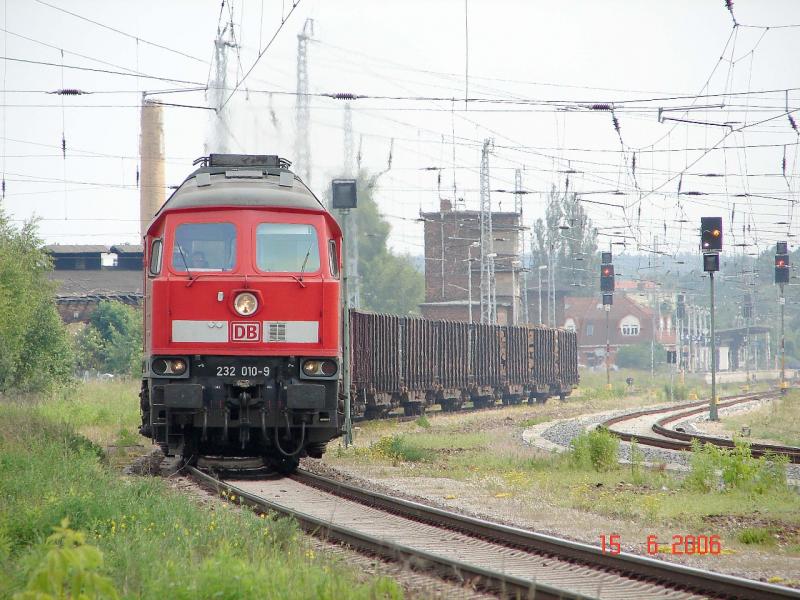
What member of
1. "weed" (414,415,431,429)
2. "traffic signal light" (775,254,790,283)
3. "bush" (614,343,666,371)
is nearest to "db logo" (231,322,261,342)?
"weed" (414,415,431,429)

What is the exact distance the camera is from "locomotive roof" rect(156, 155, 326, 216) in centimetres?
1357

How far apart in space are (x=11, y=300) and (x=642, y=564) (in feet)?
77.4

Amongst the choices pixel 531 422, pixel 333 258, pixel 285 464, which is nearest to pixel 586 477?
pixel 285 464

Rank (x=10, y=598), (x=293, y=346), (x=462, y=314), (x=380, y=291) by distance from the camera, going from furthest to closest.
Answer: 1. (x=380, y=291)
2. (x=462, y=314)
3. (x=293, y=346)
4. (x=10, y=598)

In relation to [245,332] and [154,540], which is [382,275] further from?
[154,540]

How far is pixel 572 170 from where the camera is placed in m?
37.7

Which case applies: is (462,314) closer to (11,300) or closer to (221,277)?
(11,300)

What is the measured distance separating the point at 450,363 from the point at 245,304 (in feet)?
75.9

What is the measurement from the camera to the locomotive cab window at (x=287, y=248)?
44.3ft

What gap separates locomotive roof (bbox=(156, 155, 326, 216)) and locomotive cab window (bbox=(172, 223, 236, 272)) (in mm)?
297

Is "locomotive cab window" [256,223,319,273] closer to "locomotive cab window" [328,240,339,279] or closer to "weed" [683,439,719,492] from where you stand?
"locomotive cab window" [328,240,339,279]

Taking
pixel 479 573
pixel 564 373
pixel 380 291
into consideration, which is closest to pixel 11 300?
pixel 479 573

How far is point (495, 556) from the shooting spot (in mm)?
8859

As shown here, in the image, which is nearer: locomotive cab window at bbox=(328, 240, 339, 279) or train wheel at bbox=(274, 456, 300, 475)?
locomotive cab window at bbox=(328, 240, 339, 279)
